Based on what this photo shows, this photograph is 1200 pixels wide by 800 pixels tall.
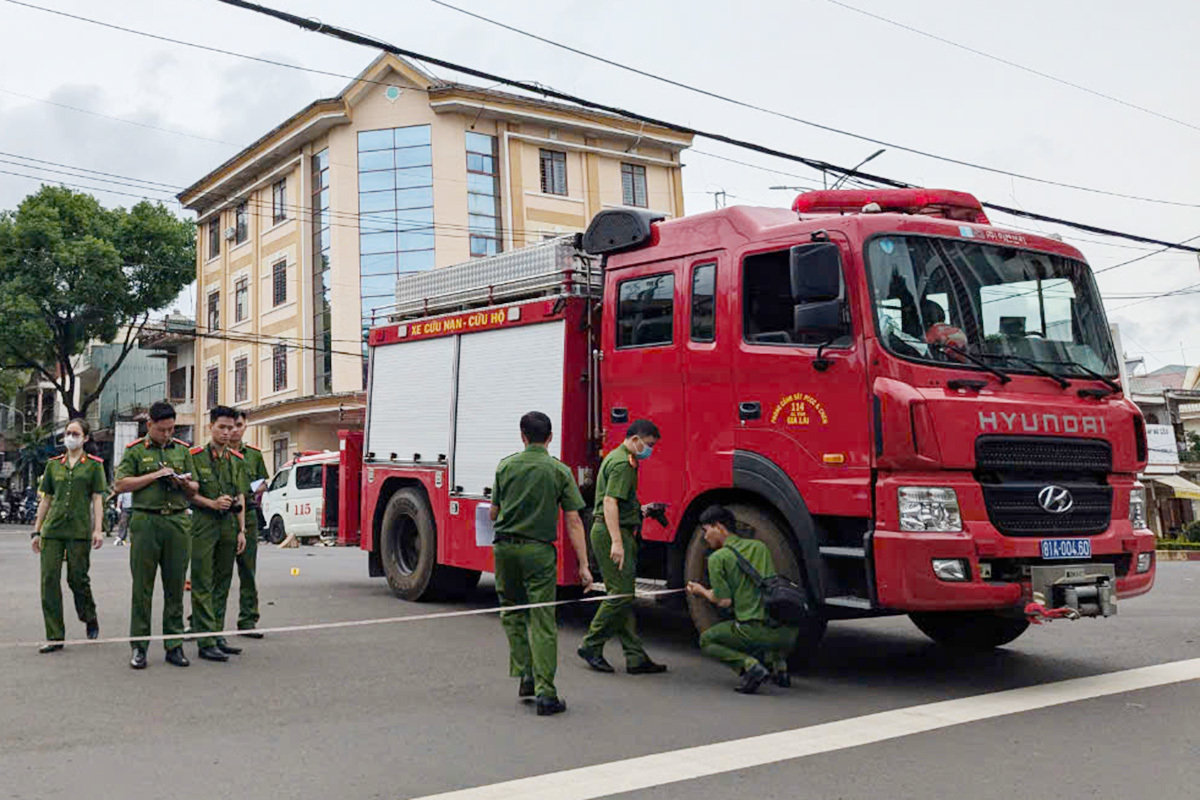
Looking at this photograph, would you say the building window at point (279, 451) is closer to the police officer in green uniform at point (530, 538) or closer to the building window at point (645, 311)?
the building window at point (645, 311)

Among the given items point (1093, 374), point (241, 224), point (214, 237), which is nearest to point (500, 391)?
point (1093, 374)

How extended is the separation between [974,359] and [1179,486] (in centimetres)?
2940

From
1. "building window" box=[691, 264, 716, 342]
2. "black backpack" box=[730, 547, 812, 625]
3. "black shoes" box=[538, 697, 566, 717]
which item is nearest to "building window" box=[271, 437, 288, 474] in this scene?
"building window" box=[691, 264, 716, 342]

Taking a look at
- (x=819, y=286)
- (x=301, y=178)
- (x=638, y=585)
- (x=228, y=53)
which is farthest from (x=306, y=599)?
(x=301, y=178)

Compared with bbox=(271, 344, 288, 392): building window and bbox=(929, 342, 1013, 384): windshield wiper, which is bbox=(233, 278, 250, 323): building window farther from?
bbox=(929, 342, 1013, 384): windshield wiper

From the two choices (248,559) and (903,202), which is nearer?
(903,202)

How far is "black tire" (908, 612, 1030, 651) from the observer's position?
8172 mm

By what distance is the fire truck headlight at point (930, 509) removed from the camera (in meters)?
6.56

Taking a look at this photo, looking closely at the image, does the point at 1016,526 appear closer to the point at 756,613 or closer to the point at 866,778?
the point at 756,613

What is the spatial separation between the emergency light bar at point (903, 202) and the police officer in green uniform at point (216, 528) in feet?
15.5

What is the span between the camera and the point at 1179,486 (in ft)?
106

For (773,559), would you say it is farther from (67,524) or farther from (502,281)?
(67,524)

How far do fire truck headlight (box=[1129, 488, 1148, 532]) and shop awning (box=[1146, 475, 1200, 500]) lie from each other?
2720 cm

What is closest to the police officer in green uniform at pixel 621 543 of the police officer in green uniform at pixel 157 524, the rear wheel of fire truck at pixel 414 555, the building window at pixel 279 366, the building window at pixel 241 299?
the police officer in green uniform at pixel 157 524
